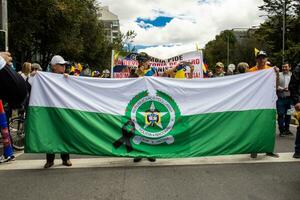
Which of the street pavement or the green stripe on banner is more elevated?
the green stripe on banner

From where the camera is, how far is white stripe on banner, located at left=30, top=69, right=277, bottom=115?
291 inches

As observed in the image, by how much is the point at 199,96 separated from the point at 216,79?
0.42 m

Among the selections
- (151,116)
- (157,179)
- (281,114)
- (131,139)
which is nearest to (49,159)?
(131,139)

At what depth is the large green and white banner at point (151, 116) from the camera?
7344 millimetres

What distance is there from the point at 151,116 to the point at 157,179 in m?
1.36

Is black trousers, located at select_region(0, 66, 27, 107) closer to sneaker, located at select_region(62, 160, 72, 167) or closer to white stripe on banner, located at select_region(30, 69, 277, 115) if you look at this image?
white stripe on banner, located at select_region(30, 69, 277, 115)

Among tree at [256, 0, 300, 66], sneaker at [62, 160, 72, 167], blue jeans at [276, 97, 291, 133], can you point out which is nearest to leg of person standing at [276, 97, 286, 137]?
blue jeans at [276, 97, 291, 133]

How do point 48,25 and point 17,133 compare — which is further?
point 48,25

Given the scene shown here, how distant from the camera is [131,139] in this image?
291 inches

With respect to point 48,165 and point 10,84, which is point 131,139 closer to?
point 48,165

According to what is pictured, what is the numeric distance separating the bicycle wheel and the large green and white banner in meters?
2.05

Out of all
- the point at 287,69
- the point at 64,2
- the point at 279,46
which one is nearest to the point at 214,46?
the point at 279,46

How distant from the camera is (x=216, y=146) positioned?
744 cm

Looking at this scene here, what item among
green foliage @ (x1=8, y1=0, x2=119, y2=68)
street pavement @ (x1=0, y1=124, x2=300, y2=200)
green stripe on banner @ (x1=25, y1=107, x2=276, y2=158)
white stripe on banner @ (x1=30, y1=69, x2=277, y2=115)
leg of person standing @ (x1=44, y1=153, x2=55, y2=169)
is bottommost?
street pavement @ (x1=0, y1=124, x2=300, y2=200)
